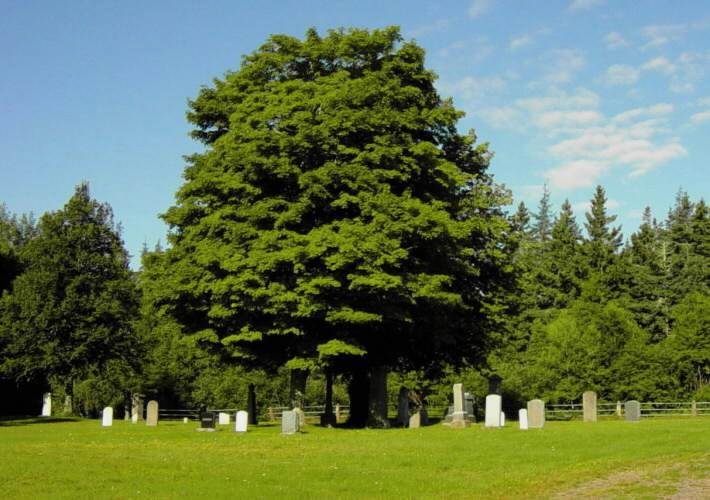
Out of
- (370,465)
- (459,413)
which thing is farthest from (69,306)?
(370,465)

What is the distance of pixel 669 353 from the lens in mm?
66375

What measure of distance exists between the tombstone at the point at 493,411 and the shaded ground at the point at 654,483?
51.8 feet

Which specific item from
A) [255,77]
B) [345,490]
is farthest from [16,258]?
[345,490]

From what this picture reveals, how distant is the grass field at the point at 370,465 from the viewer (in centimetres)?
1620

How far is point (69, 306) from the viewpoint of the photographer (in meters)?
55.5

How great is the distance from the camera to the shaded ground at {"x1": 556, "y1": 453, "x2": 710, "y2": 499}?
15.1 meters

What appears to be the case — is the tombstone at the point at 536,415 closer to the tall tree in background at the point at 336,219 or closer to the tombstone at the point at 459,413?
the tombstone at the point at 459,413

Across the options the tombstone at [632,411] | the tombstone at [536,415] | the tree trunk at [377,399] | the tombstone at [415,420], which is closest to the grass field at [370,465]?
the tombstone at [536,415]

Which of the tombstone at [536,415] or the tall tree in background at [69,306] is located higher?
the tall tree in background at [69,306]

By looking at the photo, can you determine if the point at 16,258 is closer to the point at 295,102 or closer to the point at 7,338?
the point at 7,338

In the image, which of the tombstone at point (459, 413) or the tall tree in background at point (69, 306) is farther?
the tall tree in background at point (69, 306)

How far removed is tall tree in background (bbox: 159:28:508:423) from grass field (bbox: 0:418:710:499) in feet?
18.5

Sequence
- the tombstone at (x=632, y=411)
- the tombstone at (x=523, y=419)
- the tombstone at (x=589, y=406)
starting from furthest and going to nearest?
the tombstone at (x=589, y=406), the tombstone at (x=632, y=411), the tombstone at (x=523, y=419)

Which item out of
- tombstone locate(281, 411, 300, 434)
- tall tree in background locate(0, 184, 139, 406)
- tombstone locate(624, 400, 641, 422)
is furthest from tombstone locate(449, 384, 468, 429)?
tall tree in background locate(0, 184, 139, 406)
